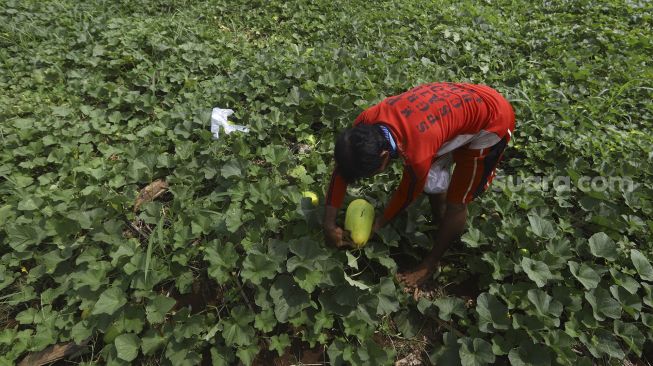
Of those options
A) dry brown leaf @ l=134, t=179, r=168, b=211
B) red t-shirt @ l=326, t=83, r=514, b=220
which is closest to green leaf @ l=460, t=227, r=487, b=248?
red t-shirt @ l=326, t=83, r=514, b=220

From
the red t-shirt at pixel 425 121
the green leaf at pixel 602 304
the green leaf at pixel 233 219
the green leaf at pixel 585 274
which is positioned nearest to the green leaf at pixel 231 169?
the green leaf at pixel 233 219

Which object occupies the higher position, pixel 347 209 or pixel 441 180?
pixel 441 180

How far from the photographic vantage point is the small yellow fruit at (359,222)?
309 centimetres

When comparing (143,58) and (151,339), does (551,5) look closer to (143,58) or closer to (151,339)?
(143,58)

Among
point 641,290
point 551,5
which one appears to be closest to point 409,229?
point 641,290

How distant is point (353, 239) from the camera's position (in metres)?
3.11

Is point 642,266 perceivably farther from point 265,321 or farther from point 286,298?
point 265,321

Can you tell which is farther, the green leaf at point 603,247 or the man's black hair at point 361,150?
the green leaf at point 603,247

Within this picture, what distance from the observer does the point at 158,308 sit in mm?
2885

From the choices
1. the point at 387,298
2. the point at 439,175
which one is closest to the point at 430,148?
the point at 439,175

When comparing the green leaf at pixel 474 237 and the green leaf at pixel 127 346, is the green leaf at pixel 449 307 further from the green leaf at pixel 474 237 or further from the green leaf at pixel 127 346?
the green leaf at pixel 127 346

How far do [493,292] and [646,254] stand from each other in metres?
1.35

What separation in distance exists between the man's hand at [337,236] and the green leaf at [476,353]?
105 cm

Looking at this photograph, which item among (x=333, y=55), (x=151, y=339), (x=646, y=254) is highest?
(x=333, y=55)
